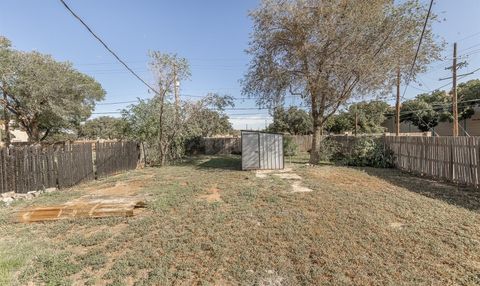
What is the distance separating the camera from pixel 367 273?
3.06 meters

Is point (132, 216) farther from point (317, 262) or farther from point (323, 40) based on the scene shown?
point (323, 40)

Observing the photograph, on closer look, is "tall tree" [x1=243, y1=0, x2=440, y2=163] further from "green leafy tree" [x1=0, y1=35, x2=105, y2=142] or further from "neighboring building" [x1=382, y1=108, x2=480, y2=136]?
"neighboring building" [x1=382, y1=108, x2=480, y2=136]

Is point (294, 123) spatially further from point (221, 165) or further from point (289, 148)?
point (221, 165)

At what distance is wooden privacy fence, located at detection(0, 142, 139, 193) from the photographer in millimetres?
6945

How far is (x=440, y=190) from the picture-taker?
6.89 meters

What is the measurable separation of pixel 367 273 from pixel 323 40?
9971 millimetres

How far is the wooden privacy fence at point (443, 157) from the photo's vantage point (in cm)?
691

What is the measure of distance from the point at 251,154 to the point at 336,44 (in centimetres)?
575

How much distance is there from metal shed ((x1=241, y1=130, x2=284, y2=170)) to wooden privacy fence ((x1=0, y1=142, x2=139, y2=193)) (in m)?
5.83

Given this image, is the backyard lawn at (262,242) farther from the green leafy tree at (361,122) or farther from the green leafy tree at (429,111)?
the green leafy tree at (429,111)

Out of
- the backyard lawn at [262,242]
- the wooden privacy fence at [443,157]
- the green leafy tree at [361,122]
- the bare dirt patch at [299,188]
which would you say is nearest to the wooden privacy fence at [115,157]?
the backyard lawn at [262,242]

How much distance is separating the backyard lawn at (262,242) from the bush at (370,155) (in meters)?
5.30

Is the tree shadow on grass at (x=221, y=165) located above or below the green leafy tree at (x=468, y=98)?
below

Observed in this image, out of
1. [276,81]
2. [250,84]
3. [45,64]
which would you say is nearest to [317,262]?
[276,81]
